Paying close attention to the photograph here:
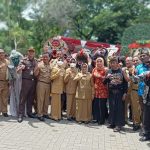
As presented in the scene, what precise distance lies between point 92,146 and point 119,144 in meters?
0.65

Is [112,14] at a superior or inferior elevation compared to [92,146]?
superior

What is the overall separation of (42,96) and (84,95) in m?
1.14

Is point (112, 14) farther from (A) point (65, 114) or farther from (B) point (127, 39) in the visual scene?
(A) point (65, 114)

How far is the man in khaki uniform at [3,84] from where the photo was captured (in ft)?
32.0

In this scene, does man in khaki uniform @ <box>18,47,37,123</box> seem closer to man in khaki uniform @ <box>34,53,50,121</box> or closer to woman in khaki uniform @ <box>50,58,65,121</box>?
man in khaki uniform @ <box>34,53,50,121</box>

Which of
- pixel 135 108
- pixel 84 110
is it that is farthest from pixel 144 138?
pixel 84 110

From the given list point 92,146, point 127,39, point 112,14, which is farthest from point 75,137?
point 112,14


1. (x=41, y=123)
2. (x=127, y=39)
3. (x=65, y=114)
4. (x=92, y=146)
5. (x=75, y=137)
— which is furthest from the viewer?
(x=127, y=39)

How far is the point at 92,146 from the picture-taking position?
728 cm

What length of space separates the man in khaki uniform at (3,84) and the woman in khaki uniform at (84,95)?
189cm

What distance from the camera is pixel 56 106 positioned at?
983 centimetres

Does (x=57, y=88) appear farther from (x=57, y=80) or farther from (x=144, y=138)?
(x=144, y=138)

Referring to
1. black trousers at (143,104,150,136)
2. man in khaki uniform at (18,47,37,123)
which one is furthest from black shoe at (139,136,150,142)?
man in khaki uniform at (18,47,37,123)

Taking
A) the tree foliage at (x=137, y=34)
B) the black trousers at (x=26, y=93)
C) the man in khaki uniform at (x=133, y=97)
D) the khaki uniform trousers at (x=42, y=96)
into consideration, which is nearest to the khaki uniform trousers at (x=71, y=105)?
the khaki uniform trousers at (x=42, y=96)
